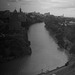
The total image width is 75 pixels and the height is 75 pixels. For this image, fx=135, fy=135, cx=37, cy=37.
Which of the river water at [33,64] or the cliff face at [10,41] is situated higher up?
the cliff face at [10,41]

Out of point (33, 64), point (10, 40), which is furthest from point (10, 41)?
point (33, 64)

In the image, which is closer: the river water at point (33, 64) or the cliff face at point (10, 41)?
the river water at point (33, 64)

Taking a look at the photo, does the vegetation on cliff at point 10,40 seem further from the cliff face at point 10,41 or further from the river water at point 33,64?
the river water at point 33,64

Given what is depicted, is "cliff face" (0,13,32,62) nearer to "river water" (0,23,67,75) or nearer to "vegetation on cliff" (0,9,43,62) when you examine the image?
"vegetation on cliff" (0,9,43,62)

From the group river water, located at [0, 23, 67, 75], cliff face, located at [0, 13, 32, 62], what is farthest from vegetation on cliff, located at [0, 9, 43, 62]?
river water, located at [0, 23, 67, 75]

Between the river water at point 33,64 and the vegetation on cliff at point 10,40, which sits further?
the vegetation on cliff at point 10,40

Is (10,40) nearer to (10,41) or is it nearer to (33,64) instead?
(10,41)

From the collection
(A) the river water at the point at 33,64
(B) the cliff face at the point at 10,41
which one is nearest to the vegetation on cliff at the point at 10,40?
(B) the cliff face at the point at 10,41

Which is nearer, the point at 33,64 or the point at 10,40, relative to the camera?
the point at 33,64

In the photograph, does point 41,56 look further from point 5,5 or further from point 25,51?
point 5,5

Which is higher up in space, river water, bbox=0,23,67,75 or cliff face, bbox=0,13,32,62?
cliff face, bbox=0,13,32,62

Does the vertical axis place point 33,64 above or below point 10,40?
below
